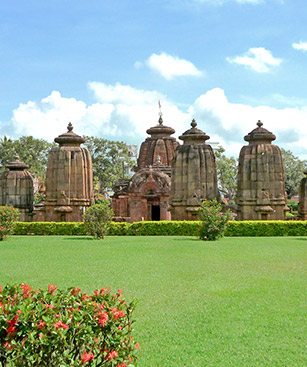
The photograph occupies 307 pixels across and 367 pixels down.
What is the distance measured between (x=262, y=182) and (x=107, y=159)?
31.0 metres

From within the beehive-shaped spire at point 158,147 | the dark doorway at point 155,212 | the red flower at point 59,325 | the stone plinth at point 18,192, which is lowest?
the red flower at point 59,325

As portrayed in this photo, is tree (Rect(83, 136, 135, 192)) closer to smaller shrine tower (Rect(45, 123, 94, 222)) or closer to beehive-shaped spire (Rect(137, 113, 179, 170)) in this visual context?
beehive-shaped spire (Rect(137, 113, 179, 170))

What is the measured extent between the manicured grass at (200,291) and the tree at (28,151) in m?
37.3

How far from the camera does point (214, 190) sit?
2320 cm

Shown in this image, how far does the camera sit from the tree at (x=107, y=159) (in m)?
51.4

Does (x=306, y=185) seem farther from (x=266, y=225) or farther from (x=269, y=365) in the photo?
(x=269, y=365)

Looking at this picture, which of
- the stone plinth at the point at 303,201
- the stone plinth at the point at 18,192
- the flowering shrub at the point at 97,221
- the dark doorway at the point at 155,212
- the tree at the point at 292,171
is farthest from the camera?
the tree at the point at 292,171

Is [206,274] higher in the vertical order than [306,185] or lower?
lower

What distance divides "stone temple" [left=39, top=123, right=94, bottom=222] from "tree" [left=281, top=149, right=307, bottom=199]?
4106 centimetres

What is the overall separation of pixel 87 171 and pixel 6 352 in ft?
71.0

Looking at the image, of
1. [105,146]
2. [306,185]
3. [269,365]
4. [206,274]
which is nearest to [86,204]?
[306,185]

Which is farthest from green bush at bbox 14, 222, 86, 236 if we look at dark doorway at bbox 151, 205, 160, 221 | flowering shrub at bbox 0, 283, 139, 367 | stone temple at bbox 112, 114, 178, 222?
flowering shrub at bbox 0, 283, 139, 367

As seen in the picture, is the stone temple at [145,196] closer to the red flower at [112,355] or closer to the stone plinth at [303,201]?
the stone plinth at [303,201]

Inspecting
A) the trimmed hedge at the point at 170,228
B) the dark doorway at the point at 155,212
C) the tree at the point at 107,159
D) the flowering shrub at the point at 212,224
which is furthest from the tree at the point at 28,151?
the flowering shrub at the point at 212,224
